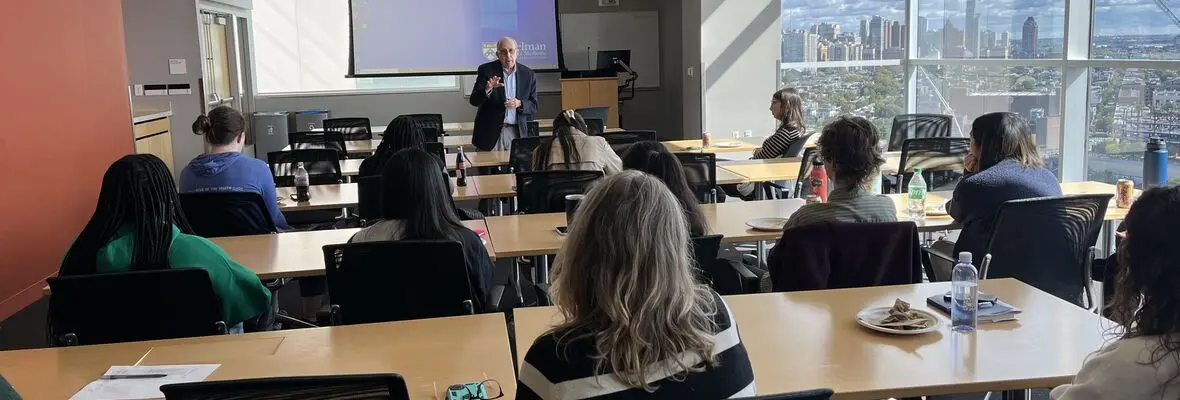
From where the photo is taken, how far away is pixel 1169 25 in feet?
19.5

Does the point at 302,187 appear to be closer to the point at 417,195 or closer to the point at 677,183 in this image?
the point at 417,195

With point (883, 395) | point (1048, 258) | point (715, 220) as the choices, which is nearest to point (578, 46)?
point (715, 220)

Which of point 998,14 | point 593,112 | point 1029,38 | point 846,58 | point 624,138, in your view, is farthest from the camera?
point 846,58

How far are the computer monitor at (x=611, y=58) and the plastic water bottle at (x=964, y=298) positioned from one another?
1018 cm

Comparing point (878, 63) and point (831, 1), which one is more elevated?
point (831, 1)

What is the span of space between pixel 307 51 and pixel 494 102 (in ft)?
20.0

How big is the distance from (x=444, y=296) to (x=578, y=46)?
396 inches

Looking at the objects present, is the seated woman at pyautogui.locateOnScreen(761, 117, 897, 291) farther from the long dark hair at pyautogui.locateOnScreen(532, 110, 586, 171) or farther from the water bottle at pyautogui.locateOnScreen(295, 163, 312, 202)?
the water bottle at pyautogui.locateOnScreen(295, 163, 312, 202)

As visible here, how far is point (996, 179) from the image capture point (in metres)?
3.85

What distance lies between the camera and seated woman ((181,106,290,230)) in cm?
484

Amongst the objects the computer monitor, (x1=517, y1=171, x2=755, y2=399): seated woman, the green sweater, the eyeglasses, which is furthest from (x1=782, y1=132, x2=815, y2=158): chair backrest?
the computer monitor

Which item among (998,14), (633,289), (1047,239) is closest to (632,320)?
(633,289)

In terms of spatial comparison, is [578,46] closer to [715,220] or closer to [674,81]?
[674,81]

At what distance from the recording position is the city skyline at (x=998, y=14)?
20.2 ft
